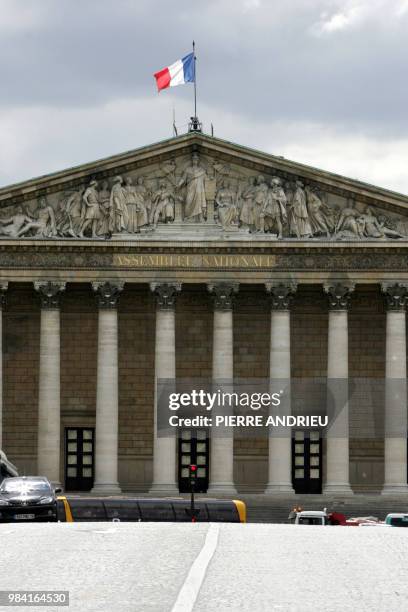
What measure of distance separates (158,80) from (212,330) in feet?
40.2

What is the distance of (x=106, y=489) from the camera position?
7550 cm

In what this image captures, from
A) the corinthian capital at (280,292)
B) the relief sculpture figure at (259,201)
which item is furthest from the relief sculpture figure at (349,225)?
the relief sculpture figure at (259,201)

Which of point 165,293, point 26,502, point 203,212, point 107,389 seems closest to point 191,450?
point 107,389

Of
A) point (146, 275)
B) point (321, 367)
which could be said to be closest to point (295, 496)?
point (321, 367)

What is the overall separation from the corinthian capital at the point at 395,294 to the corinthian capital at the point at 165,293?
9.59 metres

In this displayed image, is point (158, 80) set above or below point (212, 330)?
above

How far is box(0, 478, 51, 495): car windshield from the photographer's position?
49094mm

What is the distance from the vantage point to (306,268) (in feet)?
250

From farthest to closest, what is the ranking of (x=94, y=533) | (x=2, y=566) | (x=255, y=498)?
(x=255, y=498) < (x=94, y=533) < (x=2, y=566)

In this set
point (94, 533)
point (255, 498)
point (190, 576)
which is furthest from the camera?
point (255, 498)

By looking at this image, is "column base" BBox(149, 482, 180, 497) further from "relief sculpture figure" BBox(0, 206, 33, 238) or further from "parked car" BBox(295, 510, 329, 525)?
"relief sculpture figure" BBox(0, 206, 33, 238)

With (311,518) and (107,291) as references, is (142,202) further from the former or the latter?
(311,518)

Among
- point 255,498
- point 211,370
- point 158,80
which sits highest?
point 158,80

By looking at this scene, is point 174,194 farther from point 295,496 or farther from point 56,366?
point 295,496
